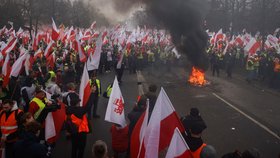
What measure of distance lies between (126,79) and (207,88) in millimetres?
5322

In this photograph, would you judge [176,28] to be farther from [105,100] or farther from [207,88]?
[105,100]

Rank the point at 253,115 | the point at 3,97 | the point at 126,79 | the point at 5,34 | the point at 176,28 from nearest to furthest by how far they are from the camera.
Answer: the point at 3,97 < the point at 253,115 < the point at 126,79 < the point at 176,28 < the point at 5,34

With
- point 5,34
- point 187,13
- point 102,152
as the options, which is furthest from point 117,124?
point 5,34

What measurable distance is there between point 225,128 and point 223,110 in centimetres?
272

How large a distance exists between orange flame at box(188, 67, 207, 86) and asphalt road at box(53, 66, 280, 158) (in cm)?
49

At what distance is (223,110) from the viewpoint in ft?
44.1

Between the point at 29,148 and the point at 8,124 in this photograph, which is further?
the point at 8,124

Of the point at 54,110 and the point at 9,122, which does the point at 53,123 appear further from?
the point at 9,122

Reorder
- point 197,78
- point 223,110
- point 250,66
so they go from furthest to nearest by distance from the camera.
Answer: point 250,66, point 197,78, point 223,110

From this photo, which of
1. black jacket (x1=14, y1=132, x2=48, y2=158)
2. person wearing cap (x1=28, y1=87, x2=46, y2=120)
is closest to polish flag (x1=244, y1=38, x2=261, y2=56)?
person wearing cap (x1=28, y1=87, x2=46, y2=120)

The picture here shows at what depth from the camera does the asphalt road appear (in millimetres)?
9289

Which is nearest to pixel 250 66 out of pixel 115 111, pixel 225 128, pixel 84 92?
pixel 225 128

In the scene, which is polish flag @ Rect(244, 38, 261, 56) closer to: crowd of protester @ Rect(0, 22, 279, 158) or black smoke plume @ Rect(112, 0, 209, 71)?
black smoke plume @ Rect(112, 0, 209, 71)

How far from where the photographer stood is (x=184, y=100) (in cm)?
1511
